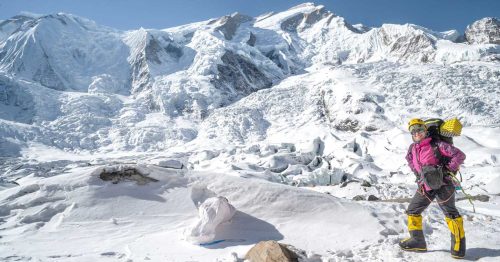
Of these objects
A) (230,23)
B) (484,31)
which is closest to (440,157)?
(484,31)

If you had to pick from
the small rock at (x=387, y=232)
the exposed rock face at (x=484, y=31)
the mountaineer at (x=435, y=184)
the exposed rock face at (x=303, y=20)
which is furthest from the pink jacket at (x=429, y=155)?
the exposed rock face at (x=303, y=20)

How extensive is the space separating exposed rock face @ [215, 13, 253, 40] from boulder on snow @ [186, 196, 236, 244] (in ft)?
355

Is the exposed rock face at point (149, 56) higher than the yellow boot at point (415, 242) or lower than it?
higher

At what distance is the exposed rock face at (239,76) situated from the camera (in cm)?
8175

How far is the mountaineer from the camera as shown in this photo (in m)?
3.94

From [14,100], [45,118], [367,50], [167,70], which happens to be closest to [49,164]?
[45,118]

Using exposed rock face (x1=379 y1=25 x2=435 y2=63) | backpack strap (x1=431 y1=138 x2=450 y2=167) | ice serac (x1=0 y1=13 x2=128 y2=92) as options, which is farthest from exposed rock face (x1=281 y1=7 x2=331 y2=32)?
backpack strap (x1=431 y1=138 x2=450 y2=167)

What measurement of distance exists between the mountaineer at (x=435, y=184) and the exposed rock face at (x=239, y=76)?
249ft

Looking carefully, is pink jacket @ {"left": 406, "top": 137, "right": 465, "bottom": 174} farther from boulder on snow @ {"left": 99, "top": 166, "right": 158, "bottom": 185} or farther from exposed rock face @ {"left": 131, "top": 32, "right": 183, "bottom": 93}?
exposed rock face @ {"left": 131, "top": 32, "right": 183, "bottom": 93}

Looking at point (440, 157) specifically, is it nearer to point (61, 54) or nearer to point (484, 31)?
point (61, 54)

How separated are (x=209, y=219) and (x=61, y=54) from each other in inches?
3782

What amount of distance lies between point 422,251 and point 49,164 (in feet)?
169

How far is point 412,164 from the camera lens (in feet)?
14.8

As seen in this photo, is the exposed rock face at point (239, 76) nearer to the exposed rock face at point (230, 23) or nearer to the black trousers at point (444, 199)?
the exposed rock face at point (230, 23)
